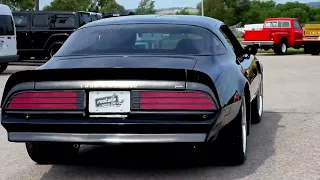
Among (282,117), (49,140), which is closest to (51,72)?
(49,140)

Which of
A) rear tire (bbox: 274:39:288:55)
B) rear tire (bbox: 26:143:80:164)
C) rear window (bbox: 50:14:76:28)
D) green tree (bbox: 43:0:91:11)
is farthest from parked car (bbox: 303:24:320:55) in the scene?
green tree (bbox: 43:0:91:11)

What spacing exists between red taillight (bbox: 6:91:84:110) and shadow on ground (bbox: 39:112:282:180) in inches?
28.3

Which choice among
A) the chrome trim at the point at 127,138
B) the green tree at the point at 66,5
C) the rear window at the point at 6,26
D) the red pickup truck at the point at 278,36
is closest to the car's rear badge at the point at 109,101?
the chrome trim at the point at 127,138

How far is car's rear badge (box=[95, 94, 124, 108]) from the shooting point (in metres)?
5.05

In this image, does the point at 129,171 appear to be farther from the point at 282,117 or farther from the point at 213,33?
the point at 282,117

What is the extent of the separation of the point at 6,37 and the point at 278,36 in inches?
586

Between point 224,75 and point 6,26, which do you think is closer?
point 224,75

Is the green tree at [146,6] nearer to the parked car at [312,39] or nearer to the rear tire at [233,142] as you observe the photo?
the parked car at [312,39]

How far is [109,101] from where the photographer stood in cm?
506

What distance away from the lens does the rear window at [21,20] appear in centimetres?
2339

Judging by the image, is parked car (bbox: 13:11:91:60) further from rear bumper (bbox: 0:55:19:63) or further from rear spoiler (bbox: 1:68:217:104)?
rear spoiler (bbox: 1:68:217:104)

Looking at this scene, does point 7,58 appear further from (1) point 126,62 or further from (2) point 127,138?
(2) point 127,138

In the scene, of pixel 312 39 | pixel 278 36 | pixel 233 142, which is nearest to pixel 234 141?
pixel 233 142

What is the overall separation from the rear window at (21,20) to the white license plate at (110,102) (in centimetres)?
1892
